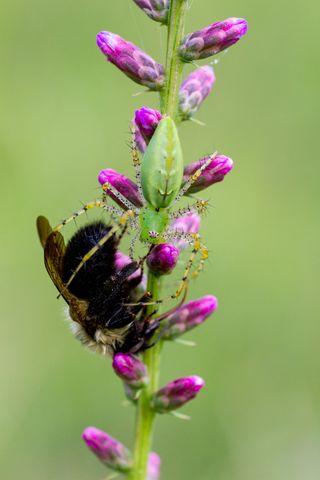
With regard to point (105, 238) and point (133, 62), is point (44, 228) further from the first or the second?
point (133, 62)

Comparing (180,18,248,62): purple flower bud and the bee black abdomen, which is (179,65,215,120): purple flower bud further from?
the bee black abdomen

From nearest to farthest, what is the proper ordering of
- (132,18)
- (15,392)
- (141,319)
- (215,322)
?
(141,319), (15,392), (215,322), (132,18)

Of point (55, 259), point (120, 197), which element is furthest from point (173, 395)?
point (120, 197)

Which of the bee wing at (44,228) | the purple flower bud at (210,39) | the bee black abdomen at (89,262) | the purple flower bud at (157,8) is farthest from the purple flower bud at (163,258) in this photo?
the purple flower bud at (157,8)

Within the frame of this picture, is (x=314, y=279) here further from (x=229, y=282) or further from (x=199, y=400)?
(x=199, y=400)

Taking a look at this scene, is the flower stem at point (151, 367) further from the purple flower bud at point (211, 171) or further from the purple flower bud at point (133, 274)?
the purple flower bud at point (211, 171)

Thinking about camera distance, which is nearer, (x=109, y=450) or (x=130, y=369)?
(x=130, y=369)

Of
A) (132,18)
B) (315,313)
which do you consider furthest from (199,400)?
(132,18)
